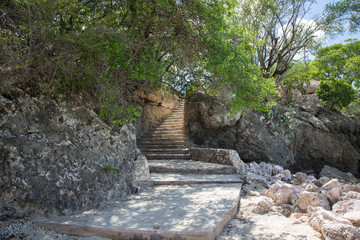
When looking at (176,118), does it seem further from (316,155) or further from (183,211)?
(183,211)

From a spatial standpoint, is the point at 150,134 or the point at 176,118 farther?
the point at 176,118

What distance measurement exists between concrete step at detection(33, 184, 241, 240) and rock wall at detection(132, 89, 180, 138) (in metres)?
7.30

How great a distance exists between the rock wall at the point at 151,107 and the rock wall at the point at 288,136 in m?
2.09

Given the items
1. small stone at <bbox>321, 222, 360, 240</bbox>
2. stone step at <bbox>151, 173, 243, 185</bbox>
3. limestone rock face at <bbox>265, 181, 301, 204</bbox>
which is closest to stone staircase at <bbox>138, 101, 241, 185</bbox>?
stone step at <bbox>151, 173, 243, 185</bbox>

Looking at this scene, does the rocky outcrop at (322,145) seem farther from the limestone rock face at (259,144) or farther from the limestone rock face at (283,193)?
the limestone rock face at (283,193)

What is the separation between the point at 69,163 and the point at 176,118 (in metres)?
9.23

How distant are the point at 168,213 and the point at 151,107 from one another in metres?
9.27

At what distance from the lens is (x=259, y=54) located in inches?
489

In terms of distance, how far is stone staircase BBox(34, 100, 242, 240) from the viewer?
2.89m

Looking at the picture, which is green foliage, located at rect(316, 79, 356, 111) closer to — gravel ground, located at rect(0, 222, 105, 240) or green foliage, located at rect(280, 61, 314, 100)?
green foliage, located at rect(280, 61, 314, 100)

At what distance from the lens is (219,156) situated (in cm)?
791

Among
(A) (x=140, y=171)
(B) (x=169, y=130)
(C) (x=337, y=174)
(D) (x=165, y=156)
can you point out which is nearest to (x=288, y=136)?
(C) (x=337, y=174)

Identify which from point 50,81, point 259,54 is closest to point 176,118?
point 259,54

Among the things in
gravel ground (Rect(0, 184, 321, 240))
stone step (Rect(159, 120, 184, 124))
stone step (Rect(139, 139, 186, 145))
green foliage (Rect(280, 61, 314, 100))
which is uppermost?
green foliage (Rect(280, 61, 314, 100))
